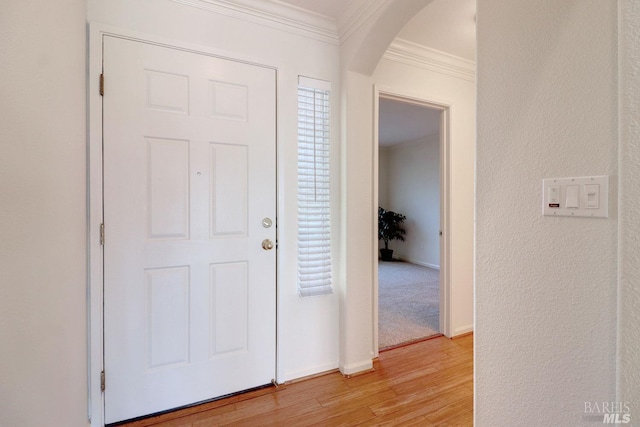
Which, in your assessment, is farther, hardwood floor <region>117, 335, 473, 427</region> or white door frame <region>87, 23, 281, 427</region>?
hardwood floor <region>117, 335, 473, 427</region>

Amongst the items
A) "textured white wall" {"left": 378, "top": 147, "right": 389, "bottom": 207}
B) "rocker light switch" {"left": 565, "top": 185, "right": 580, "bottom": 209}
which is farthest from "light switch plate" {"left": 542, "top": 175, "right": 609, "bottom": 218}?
"textured white wall" {"left": 378, "top": 147, "right": 389, "bottom": 207}

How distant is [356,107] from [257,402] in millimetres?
1987

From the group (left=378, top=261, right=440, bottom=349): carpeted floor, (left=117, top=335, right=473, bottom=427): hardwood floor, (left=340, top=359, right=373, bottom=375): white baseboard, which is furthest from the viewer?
(left=378, top=261, right=440, bottom=349): carpeted floor

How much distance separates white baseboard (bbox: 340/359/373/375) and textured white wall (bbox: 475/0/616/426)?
0.95m

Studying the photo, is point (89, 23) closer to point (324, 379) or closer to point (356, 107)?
point (356, 107)

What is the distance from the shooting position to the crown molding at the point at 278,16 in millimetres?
1637

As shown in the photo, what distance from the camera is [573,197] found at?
81 cm

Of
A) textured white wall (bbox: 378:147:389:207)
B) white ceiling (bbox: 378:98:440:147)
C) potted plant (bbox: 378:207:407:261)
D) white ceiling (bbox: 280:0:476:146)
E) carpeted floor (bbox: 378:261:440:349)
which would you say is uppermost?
white ceiling (bbox: 378:98:440:147)

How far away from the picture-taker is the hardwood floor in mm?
1489

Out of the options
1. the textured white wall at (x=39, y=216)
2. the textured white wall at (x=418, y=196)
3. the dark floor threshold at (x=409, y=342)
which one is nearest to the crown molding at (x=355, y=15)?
the textured white wall at (x=39, y=216)

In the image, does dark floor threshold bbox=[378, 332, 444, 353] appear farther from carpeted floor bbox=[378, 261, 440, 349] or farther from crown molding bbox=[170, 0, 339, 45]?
crown molding bbox=[170, 0, 339, 45]

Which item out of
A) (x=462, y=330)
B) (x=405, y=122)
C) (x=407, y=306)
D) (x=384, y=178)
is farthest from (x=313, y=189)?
(x=384, y=178)

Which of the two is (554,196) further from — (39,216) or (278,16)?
(278,16)

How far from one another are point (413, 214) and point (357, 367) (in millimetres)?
4608
